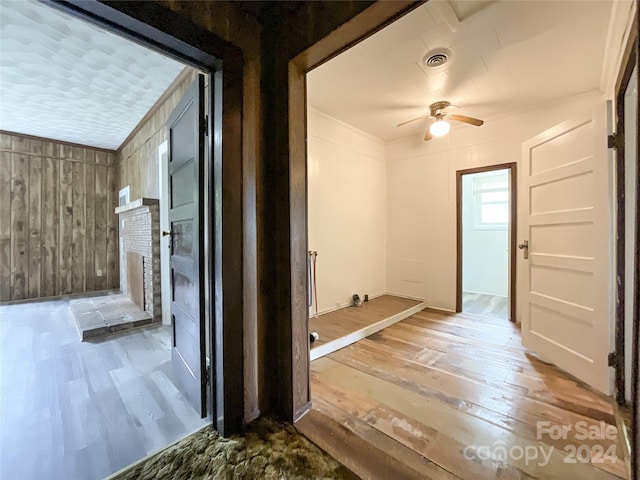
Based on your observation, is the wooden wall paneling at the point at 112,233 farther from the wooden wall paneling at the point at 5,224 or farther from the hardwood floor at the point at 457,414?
the hardwood floor at the point at 457,414

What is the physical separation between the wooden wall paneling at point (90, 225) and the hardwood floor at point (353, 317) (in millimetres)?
4916

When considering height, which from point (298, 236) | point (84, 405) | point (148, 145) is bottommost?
point (84, 405)

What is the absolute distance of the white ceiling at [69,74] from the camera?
→ 2205mm

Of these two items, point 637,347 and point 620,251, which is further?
point 620,251

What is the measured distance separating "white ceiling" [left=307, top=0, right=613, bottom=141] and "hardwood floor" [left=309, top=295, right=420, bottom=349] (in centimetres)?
266

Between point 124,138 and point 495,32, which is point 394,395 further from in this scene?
point 124,138

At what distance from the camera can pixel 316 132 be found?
3473 mm

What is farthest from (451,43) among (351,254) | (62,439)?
(62,439)

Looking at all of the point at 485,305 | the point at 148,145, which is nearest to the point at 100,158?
the point at 148,145

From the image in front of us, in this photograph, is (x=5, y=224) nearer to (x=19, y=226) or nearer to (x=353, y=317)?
(x=19, y=226)

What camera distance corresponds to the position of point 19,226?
462 cm

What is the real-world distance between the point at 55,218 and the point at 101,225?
684 mm

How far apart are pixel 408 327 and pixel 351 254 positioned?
4.26 ft

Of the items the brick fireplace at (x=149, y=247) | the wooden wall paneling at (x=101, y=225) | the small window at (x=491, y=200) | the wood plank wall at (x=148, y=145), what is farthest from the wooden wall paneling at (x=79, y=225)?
the small window at (x=491, y=200)
